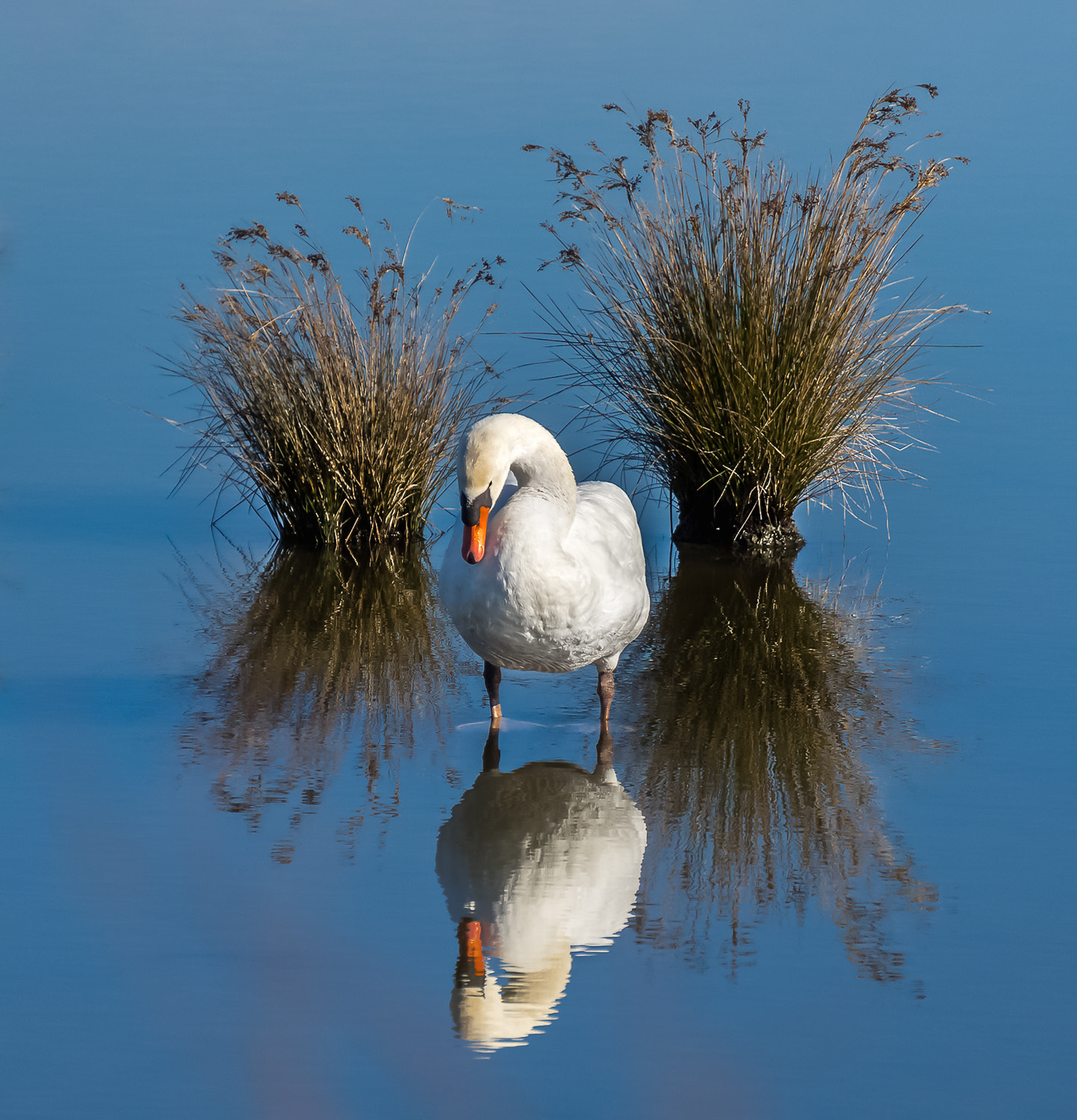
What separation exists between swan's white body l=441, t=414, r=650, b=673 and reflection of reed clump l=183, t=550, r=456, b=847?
657 mm

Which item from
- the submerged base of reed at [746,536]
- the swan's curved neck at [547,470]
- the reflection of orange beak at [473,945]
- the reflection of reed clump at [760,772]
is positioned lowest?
the reflection of orange beak at [473,945]

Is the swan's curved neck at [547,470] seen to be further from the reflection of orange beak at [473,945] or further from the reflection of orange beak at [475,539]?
the reflection of orange beak at [473,945]

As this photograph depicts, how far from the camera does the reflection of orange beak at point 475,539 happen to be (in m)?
4.96

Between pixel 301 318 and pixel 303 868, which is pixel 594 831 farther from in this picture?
pixel 301 318

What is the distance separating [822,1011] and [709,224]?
4905mm

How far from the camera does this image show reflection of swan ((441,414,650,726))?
16.3 ft

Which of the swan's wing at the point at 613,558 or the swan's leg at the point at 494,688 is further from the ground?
the swan's wing at the point at 613,558

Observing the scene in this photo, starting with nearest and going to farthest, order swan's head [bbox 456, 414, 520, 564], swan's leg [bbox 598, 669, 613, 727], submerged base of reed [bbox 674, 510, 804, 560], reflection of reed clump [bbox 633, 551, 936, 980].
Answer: reflection of reed clump [bbox 633, 551, 936, 980] → swan's head [bbox 456, 414, 520, 564] → swan's leg [bbox 598, 669, 613, 727] → submerged base of reed [bbox 674, 510, 804, 560]

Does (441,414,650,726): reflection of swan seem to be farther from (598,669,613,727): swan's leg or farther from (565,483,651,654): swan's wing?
(598,669,613,727): swan's leg

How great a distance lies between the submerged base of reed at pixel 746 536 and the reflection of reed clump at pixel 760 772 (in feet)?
1.68

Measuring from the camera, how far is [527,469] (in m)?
5.28

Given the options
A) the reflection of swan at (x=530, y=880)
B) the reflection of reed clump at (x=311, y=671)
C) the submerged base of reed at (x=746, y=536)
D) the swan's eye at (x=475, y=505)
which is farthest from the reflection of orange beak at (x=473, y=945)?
the submerged base of reed at (x=746, y=536)

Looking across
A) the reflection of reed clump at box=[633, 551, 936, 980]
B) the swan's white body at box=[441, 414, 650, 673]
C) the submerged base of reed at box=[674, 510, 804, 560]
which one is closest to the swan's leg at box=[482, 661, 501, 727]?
the swan's white body at box=[441, 414, 650, 673]

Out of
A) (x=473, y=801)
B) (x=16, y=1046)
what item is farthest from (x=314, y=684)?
(x=16, y=1046)
